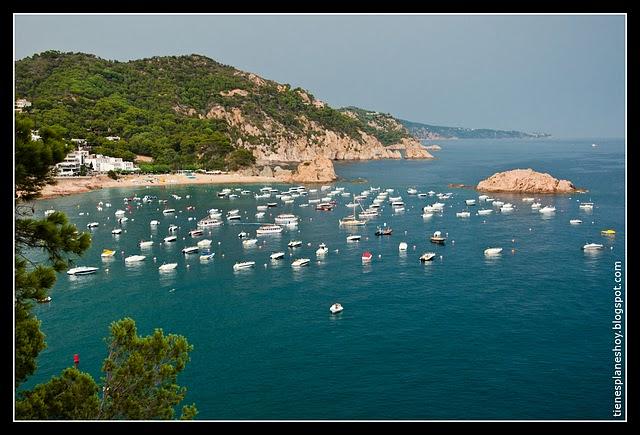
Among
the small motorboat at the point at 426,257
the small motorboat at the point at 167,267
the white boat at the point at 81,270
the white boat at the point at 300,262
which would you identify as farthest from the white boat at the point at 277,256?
the white boat at the point at 81,270

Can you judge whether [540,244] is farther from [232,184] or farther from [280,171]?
[280,171]

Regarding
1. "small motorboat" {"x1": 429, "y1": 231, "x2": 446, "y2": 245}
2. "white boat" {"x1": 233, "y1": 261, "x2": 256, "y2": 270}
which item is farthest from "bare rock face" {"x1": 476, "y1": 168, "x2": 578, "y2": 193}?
"white boat" {"x1": 233, "y1": 261, "x2": 256, "y2": 270}

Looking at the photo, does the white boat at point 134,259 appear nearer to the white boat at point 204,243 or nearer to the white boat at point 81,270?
the white boat at point 81,270

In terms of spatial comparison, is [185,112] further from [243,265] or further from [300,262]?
[300,262]

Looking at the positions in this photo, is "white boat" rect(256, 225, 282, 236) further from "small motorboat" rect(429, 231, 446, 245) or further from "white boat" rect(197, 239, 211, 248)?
"small motorboat" rect(429, 231, 446, 245)
